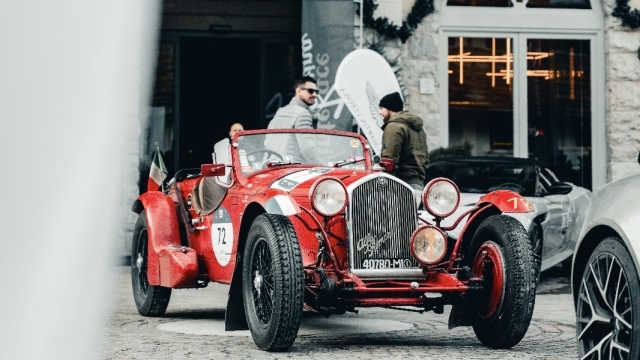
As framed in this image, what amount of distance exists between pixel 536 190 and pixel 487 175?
540 millimetres

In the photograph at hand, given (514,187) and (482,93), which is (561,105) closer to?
(482,93)

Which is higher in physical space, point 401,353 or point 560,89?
point 560,89

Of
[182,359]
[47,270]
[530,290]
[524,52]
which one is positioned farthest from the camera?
[524,52]

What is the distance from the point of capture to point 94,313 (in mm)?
1528

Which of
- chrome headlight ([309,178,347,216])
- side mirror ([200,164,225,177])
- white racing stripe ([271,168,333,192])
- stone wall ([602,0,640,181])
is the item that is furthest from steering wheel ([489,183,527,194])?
chrome headlight ([309,178,347,216])

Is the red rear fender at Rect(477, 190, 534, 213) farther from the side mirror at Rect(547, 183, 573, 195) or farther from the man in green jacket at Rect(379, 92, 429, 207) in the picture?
the side mirror at Rect(547, 183, 573, 195)

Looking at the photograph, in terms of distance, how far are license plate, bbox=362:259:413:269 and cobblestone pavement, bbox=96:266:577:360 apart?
485mm

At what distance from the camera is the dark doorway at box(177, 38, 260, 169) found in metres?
15.1

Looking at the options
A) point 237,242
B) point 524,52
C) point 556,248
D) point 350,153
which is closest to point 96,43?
point 237,242

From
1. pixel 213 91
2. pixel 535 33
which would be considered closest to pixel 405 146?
pixel 535 33

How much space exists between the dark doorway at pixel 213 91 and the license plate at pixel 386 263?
28.1 ft

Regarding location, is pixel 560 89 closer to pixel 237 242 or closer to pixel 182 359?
pixel 237 242

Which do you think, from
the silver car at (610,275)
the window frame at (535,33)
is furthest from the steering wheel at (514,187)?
the silver car at (610,275)

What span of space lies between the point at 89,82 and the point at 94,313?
342mm
